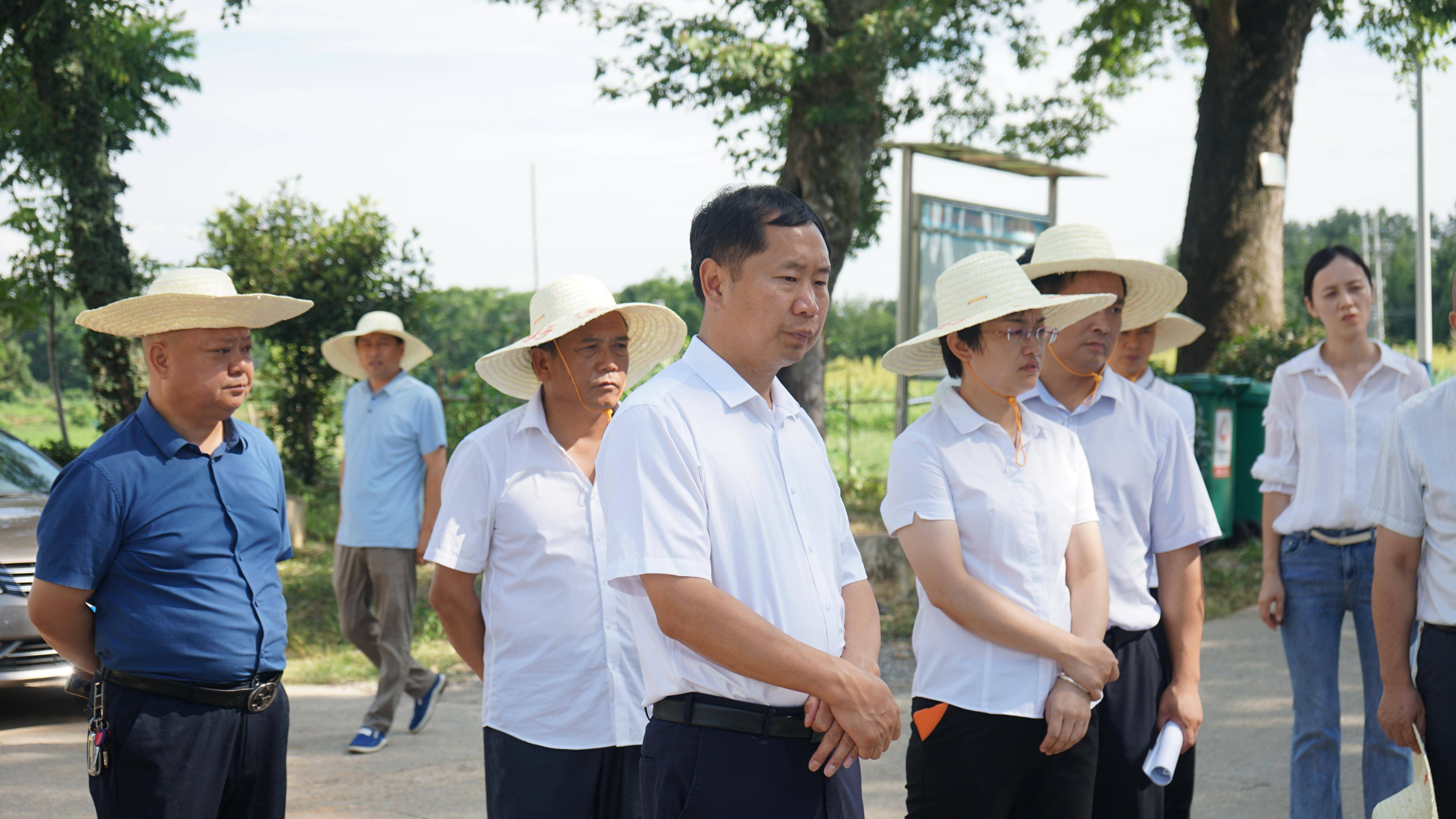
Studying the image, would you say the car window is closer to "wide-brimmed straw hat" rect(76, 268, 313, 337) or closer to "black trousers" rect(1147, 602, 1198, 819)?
"wide-brimmed straw hat" rect(76, 268, 313, 337)

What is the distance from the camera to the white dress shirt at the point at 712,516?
207 centimetres

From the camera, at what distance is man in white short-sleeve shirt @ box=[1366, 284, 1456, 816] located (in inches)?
119

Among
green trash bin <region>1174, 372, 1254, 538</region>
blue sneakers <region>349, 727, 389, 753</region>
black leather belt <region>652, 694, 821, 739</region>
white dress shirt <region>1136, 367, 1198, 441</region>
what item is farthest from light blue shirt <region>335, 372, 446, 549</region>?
green trash bin <region>1174, 372, 1254, 538</region>

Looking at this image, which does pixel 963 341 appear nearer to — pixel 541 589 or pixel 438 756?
pixel 541 589

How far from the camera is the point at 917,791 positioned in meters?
2.96

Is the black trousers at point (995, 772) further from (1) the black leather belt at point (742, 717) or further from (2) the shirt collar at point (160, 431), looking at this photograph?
(2) the shirt collar at point (160, 431)

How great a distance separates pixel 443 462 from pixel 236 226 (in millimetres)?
8607

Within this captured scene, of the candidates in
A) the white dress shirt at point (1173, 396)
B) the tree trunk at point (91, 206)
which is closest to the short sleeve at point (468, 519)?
the white dress shirt at point (1173, 396)

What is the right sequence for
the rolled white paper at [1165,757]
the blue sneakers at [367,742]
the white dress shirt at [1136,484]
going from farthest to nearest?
the blue sneakers at [367,742], the white dress shirt at [1136,484], the rolled white paper at [1165,757]

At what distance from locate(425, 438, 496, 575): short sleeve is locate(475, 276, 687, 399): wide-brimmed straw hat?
15.4 inches

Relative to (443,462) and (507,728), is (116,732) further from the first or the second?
(443,462)

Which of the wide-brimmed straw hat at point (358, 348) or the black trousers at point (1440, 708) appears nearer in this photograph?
the black trousers at point (1440, 708)

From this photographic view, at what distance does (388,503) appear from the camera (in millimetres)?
6566

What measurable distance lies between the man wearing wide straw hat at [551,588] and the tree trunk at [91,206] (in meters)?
10.9
